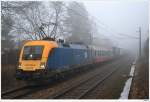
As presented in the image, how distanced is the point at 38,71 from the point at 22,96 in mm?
2528

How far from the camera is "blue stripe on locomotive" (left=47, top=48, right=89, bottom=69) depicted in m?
15.7

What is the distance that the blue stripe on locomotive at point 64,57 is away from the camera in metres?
15.7

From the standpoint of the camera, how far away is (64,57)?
694 inches

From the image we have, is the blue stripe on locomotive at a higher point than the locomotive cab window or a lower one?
lower

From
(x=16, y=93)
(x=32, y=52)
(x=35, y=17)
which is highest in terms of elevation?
(x=35, y=17)

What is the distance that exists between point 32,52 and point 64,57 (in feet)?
8.75

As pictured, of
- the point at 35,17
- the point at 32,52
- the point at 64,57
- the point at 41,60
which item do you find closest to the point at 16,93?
the point at 41,60

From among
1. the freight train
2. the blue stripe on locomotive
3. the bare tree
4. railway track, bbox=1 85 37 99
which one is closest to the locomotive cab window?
the freight train

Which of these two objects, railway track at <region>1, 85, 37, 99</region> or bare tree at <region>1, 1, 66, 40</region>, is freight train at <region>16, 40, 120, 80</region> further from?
bare tree at <region>1, 1, 66, 40</region>

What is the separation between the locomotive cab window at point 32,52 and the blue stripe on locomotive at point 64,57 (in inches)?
21.4

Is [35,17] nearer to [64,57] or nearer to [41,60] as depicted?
[64,57]

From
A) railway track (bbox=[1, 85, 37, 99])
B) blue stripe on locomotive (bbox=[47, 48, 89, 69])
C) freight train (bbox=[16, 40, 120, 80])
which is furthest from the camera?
blue stripe on locomotive (bbox=[47, 48, 89, 69])

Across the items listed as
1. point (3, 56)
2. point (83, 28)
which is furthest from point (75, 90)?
point (83, 28)

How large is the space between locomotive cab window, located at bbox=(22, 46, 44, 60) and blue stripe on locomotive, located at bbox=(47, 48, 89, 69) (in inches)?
21.4
